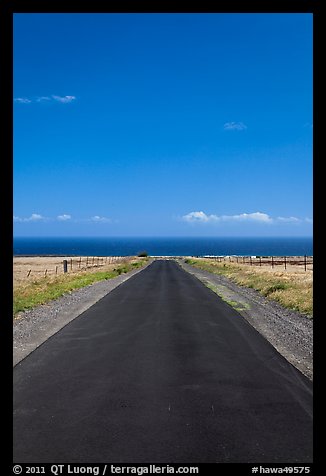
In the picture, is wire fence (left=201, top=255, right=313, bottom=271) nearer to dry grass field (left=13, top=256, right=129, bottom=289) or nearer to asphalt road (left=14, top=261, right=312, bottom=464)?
dry grass field (left=13, top=256, right=129, bottom=289)

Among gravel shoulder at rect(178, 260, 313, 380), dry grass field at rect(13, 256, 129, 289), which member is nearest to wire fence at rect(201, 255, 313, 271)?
dry grass field at rect(13, 256, 129, 289)

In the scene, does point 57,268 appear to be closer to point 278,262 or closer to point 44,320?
point 278,262

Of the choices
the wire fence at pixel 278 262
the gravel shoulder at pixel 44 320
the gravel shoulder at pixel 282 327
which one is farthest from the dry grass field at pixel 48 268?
the wire fence at pixel 278 262

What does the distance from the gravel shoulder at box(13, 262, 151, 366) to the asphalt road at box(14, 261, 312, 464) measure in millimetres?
447

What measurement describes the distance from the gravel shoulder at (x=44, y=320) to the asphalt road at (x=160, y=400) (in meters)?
0.45

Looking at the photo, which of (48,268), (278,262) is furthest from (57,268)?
(278,262)

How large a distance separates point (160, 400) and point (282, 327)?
8.19 metres

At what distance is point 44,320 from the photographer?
49.5 feet

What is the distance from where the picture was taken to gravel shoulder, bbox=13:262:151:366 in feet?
36.4
